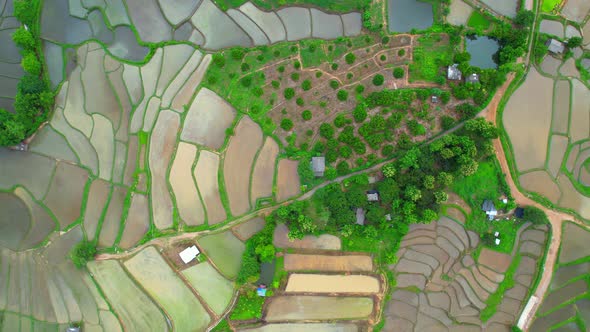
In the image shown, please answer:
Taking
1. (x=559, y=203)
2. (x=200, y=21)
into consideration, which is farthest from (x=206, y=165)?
(x=559, y=203)

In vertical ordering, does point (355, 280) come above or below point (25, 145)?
below

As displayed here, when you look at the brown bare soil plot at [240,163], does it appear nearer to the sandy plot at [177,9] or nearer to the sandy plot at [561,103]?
the sandy plot at [177,9]

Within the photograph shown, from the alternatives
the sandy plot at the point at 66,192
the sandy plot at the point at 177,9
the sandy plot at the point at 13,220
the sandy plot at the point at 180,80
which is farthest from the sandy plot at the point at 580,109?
the sandy plot at the point at 13,220

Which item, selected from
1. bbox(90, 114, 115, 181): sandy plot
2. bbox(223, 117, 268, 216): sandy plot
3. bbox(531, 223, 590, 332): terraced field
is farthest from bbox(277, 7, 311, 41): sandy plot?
bbox(531, 223, 590, 332): terraced field

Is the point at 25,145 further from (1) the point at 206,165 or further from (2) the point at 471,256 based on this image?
(2) the point at 471,256

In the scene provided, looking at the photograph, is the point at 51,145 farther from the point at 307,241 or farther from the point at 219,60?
the point at 307,241

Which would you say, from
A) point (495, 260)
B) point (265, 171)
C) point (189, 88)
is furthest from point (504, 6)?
point (189, 88)

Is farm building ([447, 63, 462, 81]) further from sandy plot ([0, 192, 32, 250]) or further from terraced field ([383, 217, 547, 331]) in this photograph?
sandy plot ([0, 192, 32, 250])
